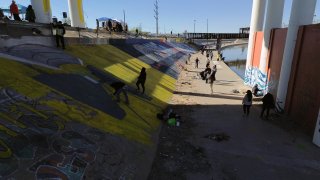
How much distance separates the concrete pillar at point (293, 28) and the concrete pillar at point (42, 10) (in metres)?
22.4

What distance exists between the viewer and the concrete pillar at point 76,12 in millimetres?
35469

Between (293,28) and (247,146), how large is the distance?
9332 mm

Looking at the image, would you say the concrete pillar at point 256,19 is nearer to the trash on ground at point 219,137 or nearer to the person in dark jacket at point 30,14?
the trash on ground at point 219,137

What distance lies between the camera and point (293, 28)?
685 inches

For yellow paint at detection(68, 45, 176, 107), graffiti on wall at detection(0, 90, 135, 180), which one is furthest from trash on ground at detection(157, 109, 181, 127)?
graffiti on wall at detection(0, 90, 135, 180)

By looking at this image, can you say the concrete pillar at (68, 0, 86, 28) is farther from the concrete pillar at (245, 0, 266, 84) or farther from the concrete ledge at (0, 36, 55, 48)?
the concrete pillar at (245, 0, 266, 84)

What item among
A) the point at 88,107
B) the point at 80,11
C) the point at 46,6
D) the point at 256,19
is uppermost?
the point at 46,6

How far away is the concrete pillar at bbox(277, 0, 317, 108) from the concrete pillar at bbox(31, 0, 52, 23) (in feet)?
73.4

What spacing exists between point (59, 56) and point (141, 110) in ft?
22.1

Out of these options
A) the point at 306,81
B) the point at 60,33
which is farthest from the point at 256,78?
the point at 60,33

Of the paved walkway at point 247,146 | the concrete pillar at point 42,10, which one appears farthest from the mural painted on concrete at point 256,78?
the concrete pillar at point 42,10

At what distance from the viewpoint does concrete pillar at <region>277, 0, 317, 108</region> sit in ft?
54.1

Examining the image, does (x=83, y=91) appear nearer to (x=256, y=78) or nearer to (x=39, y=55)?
(x=39, y=55)

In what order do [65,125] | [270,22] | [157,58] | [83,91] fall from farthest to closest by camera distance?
[157,58], [270,22], [83,91], [65,125]
